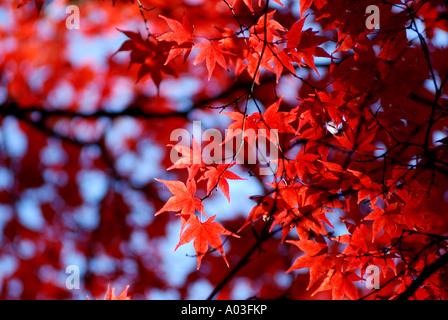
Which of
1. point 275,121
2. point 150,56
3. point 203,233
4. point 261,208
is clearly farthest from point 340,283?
point 150,56

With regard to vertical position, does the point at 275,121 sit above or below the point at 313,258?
above

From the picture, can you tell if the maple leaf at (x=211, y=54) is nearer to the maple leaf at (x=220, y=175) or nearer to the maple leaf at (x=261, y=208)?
the maple leaf at (x=220, y=175)

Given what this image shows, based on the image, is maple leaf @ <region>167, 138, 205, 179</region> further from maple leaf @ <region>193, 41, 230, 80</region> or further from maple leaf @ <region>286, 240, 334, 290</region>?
maple leaf @ <region>286, 240, 334, 290</region>

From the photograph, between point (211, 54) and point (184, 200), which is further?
point (211, 54)

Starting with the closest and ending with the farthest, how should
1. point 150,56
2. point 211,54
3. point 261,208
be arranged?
point 261,208 < point 211,54 < point 150,56

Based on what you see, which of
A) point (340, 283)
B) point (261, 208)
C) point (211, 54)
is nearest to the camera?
point (261, 208)

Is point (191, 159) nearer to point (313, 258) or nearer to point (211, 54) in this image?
point (211, 54)

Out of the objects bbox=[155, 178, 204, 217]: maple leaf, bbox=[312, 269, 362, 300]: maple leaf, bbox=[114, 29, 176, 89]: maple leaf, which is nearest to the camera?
bbox=[155, 178, 204, 217]: maple leaf

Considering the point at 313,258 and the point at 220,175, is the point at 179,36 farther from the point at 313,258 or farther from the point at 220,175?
the point at 313,258

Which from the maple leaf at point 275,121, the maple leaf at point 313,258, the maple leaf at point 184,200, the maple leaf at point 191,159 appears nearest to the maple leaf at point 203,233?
the maple leaf at point 184,200

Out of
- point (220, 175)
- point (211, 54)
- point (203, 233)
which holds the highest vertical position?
point (211, 54)

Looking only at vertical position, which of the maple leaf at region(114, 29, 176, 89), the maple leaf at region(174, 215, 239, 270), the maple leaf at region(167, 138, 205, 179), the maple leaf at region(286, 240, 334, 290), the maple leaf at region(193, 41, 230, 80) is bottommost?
the maple leaf at region(286, 240, 334, 290)

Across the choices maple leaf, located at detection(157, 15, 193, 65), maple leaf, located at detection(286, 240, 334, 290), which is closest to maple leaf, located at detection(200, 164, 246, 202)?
maple leaf, located at detection(286, 240, 334, 290)
